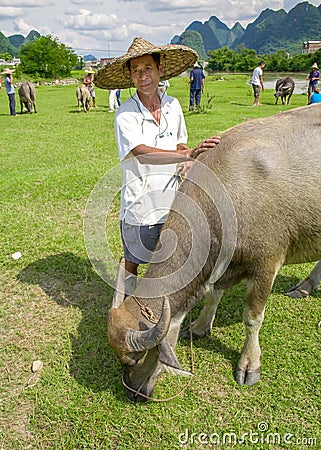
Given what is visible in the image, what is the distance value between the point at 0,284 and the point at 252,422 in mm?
2941

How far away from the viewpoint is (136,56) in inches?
114

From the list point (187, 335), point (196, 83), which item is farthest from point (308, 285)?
point (196, 83)

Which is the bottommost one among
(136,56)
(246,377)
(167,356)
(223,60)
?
(246,377)

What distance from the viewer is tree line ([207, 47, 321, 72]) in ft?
201

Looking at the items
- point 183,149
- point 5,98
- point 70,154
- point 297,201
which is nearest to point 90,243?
point 183,149

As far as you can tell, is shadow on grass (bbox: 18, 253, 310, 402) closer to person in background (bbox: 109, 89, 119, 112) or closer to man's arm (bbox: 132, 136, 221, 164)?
man's arm (bbox: 132, 136, 221, 164)

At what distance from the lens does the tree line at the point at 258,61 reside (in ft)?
201

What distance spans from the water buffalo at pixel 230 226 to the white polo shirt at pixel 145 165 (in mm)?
198

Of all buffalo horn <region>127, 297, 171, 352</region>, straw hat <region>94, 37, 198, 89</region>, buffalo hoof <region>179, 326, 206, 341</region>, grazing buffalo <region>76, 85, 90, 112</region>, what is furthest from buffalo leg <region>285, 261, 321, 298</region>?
grazing buffalo <region>76, 85, 90, 112</region>

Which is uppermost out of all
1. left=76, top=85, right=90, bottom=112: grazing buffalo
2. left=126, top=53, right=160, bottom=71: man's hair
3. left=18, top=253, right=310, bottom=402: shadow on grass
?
left=126, top=53, right=160, bottom=71: man's hair

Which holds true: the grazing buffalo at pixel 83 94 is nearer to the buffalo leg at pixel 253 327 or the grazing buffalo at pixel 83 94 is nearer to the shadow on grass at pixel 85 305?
the shadow on grass at pixel 85 305

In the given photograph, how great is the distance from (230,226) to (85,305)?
1.92 metres

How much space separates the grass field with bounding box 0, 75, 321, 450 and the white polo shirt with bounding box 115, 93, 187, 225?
4.16 ft

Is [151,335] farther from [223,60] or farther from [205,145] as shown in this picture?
[223,60]
